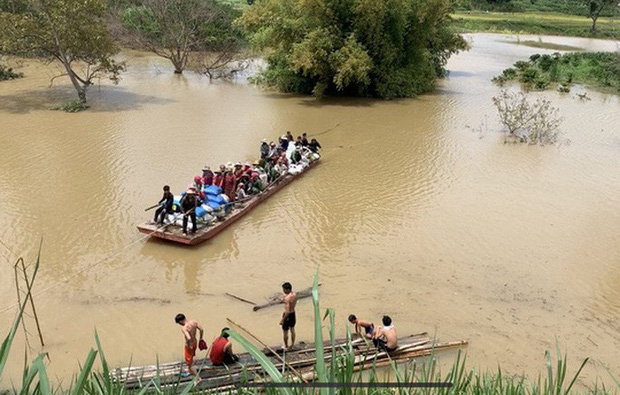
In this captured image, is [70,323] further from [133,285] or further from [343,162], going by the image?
[343,162]

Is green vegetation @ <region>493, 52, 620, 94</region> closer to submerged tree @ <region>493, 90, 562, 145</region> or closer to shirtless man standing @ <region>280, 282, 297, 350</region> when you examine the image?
submerged tree @ <region>493, 90, 562, 145</region>

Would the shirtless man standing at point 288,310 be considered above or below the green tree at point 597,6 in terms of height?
below

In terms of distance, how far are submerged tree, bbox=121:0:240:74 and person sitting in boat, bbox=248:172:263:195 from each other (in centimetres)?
2058

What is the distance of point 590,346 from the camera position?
9.05 meters

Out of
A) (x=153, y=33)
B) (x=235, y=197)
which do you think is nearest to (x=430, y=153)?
(x=235, y=197)

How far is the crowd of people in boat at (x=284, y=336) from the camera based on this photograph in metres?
7.34

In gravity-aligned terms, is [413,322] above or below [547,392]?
below

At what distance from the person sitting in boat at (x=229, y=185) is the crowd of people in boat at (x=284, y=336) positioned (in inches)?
211

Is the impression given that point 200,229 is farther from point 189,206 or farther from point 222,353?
point 222,353

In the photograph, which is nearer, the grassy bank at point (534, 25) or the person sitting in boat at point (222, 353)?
the person sitting in boat at point (222, 353)

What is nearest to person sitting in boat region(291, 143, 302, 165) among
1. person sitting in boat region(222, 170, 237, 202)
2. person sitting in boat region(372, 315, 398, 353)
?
person sitting in boat region(222, 170, 237, 202)

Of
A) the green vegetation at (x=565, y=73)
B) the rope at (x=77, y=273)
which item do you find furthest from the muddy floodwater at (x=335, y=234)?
the green vegetation at (x=565, y=73)

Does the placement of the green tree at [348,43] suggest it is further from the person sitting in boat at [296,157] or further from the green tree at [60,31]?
the person sitting in boat at [296,157]

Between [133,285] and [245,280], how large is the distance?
2131mm
